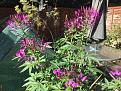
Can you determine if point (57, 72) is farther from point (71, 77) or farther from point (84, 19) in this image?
point (84, 19)

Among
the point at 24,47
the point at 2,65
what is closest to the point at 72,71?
the point at 24,47

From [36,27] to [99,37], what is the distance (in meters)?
4.48

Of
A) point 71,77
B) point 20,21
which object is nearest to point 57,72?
point 71,77

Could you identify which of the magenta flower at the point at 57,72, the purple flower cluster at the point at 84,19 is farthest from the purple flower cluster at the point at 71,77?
the purple flower cluster at the point at 84,19

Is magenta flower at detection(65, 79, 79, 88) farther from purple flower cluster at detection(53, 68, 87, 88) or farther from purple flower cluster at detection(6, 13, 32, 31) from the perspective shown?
purple flower cluster at detection(6, 13, 32, 31)

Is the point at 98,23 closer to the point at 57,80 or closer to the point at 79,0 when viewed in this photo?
Answer: the point at 57,80

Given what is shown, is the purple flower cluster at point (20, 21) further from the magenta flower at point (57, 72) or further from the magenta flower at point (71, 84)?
the magenta flower at point (71, 84)

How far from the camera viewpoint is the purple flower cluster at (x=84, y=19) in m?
4.01

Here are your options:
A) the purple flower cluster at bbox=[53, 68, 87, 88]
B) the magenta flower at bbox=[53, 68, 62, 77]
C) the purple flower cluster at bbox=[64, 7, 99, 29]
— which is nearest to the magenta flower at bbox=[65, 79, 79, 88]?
the purple flower cluster at bbox=[53, 68, 87, 88]

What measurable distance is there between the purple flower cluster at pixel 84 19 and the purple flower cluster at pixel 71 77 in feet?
1.71

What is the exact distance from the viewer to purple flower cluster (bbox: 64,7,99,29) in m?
4.01

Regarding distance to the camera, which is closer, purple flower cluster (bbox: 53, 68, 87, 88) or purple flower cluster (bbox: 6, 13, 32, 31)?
purple flower cluster (bbox: 53, 68, 87, 88)

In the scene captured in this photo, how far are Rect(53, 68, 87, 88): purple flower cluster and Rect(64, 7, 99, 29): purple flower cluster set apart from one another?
522 millimetres

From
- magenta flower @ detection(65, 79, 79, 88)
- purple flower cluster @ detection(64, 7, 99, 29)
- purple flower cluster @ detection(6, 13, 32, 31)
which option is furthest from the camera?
purple flower cluster @ detection(64, 7, 99, 29)
